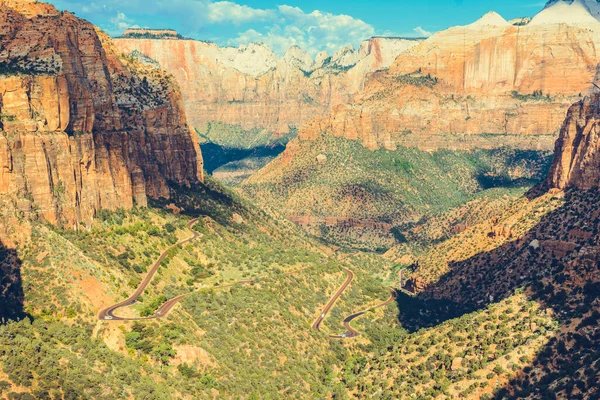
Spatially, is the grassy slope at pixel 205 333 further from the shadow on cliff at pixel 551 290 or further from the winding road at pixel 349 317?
the shadow on cliff at pixel 551 290

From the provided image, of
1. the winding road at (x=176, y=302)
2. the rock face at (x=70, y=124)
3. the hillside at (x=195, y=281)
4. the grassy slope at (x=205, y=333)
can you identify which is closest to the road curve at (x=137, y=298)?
the winding road at (x=176, y=302)

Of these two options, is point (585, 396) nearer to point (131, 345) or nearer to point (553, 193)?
point (131, 345)

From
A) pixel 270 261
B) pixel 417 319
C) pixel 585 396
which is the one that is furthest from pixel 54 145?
pixel 585 396

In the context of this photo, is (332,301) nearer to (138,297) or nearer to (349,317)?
(349,317)

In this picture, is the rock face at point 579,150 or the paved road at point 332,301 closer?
the paved road at point 332,301

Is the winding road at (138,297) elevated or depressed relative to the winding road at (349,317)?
elevated

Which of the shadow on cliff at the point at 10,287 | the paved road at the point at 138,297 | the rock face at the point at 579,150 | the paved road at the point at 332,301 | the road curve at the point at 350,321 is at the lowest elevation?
the road curve at the point at 350,321
